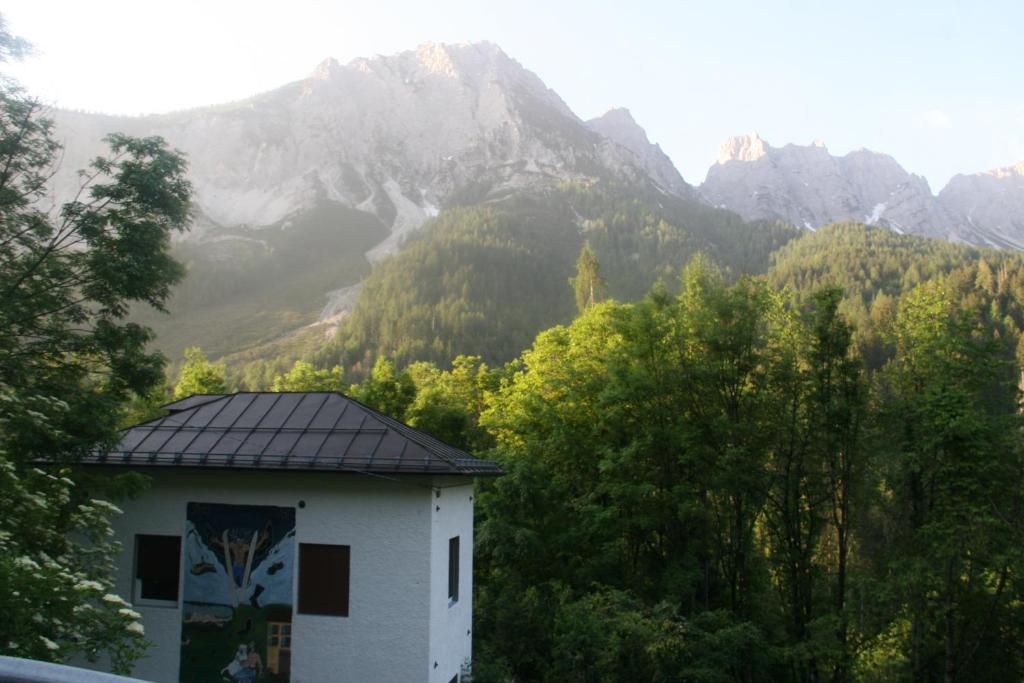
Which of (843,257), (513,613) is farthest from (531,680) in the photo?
(843,257)

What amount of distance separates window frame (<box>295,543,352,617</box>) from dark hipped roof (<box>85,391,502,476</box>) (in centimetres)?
165

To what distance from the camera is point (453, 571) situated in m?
15.4

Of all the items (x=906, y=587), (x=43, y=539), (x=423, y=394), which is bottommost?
(x=906, y=587)

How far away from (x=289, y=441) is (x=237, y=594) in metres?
3.10

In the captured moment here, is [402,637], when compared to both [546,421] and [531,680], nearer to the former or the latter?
[531,680]

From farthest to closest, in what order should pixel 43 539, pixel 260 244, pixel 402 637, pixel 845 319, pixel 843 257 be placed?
pixel 260 244 → pixel 843 257 → pixel 845 319 → pixel 402 637 → pixel 43 539

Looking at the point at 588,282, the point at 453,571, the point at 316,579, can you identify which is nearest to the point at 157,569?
the point at 316,579

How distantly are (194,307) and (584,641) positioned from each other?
162140 mm

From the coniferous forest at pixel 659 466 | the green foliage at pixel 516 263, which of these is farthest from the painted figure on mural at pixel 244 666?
the green foliage at pixel 516 263

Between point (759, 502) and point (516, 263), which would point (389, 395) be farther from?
point (516, 263)

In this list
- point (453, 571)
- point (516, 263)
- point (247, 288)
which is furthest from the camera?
point (247, 288)

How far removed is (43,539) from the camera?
35.8ft

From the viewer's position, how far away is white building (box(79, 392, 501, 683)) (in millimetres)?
13664

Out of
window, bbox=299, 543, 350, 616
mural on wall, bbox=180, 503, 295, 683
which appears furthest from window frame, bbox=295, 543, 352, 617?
mural on wall, bbox=180, 503, 295, 683
